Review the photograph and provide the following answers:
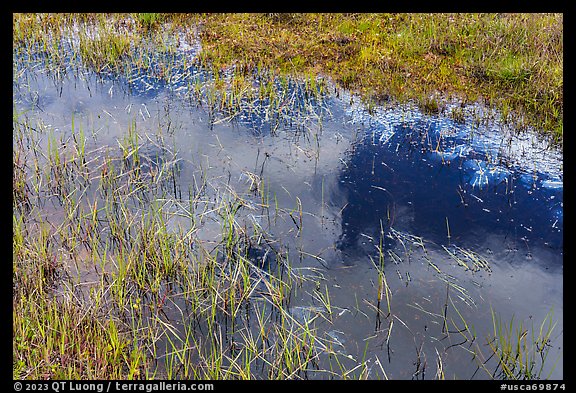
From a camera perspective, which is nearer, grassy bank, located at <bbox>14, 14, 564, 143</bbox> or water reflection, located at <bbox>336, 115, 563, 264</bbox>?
water reflection, located at <bbox>336, 115, 563, 264</bbox>

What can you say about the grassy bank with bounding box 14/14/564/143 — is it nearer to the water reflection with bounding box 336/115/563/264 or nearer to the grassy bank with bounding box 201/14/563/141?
the grassy bank with bounding box 201/14/563/141

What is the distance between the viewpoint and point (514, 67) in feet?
29.7

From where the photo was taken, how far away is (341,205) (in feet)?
21.0

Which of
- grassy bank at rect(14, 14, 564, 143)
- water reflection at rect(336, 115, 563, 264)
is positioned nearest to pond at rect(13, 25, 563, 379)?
water reflection at rect(336, 115, 563, 264)

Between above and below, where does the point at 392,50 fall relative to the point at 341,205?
above

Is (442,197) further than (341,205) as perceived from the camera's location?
Yes

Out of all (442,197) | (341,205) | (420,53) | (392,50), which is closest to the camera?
(341,205)

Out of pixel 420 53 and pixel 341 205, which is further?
pixel 420 53

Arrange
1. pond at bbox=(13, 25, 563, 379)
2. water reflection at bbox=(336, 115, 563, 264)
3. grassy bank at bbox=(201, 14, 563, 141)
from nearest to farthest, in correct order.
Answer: pond at bbox=(13, 25, 563, 379) → water reflection at bbox=(336, 115, 563, 264) → grassy bank at bbox=(201, 14, 563, 141)

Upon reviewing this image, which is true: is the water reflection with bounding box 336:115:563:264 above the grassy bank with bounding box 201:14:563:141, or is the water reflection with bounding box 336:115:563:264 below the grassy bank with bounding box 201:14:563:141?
below

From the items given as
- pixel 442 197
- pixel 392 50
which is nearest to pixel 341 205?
pixel 442 197

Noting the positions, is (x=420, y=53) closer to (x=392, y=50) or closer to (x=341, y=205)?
(x=392, y=50)

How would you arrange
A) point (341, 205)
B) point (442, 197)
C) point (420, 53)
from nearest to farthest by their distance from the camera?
point (341, 205), point (442, 197), point (420, 53)

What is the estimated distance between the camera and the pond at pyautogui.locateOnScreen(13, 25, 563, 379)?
4793 millimetres
